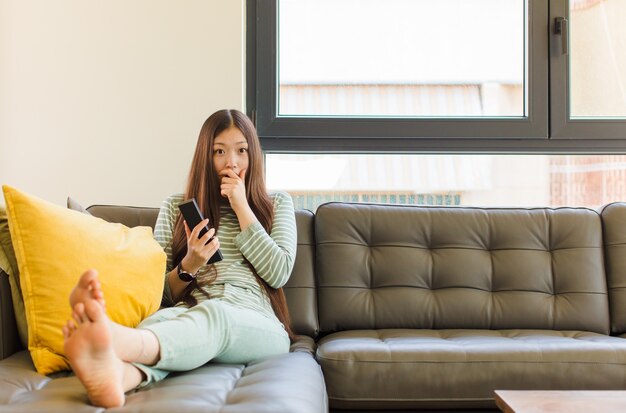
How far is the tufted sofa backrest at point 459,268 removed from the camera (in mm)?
2379

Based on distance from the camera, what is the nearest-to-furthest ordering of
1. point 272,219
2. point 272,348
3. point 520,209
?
1. point 272,348
2. point 272,219
3. point 520,209

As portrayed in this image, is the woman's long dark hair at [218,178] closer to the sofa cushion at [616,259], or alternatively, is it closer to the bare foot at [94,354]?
the bare foot at [94,354]

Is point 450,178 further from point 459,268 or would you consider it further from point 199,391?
point 199,391

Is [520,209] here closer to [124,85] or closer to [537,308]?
[537,308]

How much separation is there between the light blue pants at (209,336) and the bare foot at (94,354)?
0.13 m

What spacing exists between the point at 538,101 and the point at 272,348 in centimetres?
176

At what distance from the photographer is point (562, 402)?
1.47 m

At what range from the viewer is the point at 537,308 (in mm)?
2387

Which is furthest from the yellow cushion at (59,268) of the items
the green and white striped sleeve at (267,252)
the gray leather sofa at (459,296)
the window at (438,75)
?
the window at (438,75)

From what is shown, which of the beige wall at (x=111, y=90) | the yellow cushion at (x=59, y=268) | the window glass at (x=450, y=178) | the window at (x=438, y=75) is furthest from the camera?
the window glass at (x=450, y=178)

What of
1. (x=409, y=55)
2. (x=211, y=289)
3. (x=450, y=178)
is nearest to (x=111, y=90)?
(x=211, y=289)

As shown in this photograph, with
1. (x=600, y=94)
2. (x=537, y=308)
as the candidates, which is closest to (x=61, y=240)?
(x=537, y=308)

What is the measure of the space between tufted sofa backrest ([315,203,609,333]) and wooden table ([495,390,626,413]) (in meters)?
0.83

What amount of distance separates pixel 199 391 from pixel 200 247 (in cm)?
64
